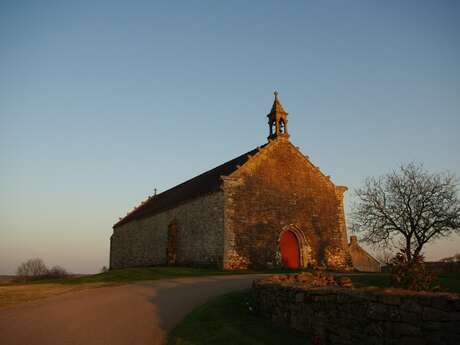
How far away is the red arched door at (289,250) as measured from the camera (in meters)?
26.4

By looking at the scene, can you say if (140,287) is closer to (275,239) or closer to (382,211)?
(275,239)

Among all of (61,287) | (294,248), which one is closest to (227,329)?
(61,287)

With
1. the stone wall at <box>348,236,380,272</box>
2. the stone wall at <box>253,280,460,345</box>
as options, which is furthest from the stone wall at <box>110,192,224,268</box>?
the stone wall at <box>348,236,380,272</box>

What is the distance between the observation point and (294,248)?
27.3 metres

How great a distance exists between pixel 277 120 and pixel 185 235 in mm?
11746

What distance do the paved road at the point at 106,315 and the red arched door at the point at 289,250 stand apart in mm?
11628

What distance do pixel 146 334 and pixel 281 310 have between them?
3302 mm

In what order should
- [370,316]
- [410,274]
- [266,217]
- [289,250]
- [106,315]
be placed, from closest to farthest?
[370,316] < [410,274] < [106,315] < [266,217] < [289,250]

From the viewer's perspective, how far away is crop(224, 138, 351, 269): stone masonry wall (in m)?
25.0

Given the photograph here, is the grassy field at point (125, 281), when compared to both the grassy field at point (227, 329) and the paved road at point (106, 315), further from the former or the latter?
the grassy field at point (227, 329)

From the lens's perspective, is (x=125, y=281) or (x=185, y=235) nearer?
(x=125, y=281)

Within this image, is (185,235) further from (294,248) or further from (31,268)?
(31,268)

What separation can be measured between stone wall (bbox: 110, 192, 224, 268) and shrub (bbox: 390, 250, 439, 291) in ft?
50.7

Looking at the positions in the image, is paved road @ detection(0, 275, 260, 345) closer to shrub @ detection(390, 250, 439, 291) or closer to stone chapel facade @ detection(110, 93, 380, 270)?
shrub @ detection(390, 250, 439, 291)
